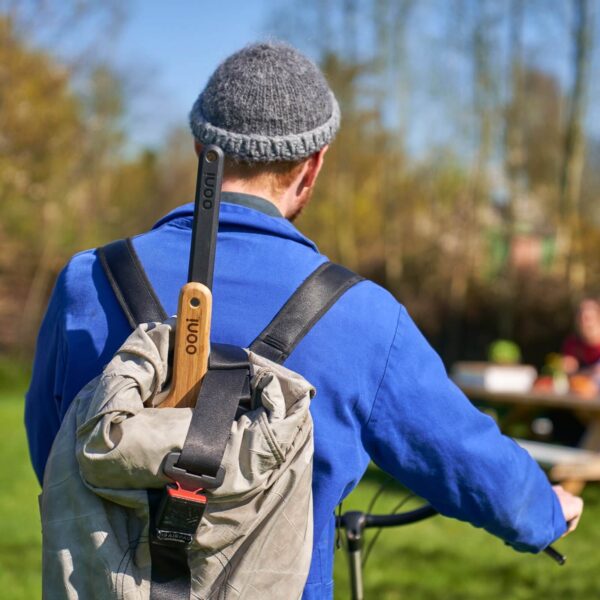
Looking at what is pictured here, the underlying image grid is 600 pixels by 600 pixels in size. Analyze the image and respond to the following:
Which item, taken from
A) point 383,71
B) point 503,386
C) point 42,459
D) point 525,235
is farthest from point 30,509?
point 383,71

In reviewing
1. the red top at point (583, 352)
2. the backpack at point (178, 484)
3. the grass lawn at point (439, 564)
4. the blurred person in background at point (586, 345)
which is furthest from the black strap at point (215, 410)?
the red top at point (583, 352)

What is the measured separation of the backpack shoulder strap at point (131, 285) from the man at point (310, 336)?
0.02 metres

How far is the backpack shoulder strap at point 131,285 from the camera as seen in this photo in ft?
5.47

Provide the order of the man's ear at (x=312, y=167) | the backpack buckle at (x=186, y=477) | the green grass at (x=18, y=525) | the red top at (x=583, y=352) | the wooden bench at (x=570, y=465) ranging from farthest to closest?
the red top at (x=583, y=352)
the wooden bench at (x=570, y=465)
the green grass at (x=18, y=525)
the man's ear at (x=312, y=167)
the backpack buckle at (x=186, y=477)

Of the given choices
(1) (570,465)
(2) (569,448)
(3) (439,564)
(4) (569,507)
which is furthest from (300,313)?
(2) (569,448)

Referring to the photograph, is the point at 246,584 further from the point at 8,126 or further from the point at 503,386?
the point at 8,126

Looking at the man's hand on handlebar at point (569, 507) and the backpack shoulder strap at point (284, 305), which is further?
the man's hand on handlebar at point (569, 507)

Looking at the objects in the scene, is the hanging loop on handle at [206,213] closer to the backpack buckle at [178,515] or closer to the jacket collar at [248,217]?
the jacket collar at [248,217]

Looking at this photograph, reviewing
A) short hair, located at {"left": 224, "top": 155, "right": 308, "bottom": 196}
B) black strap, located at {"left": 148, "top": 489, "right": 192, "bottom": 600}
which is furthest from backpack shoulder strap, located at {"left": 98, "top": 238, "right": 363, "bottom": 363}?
black strap, located at {"left": 148, "top": 489, "right": 192, "bottom": 600}

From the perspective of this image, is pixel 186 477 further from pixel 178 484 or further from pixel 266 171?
pixel 266 171

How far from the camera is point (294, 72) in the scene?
184cm

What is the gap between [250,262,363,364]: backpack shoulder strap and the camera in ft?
5.33

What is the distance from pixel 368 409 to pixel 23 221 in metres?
19.2

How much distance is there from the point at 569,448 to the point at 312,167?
6938 mm
